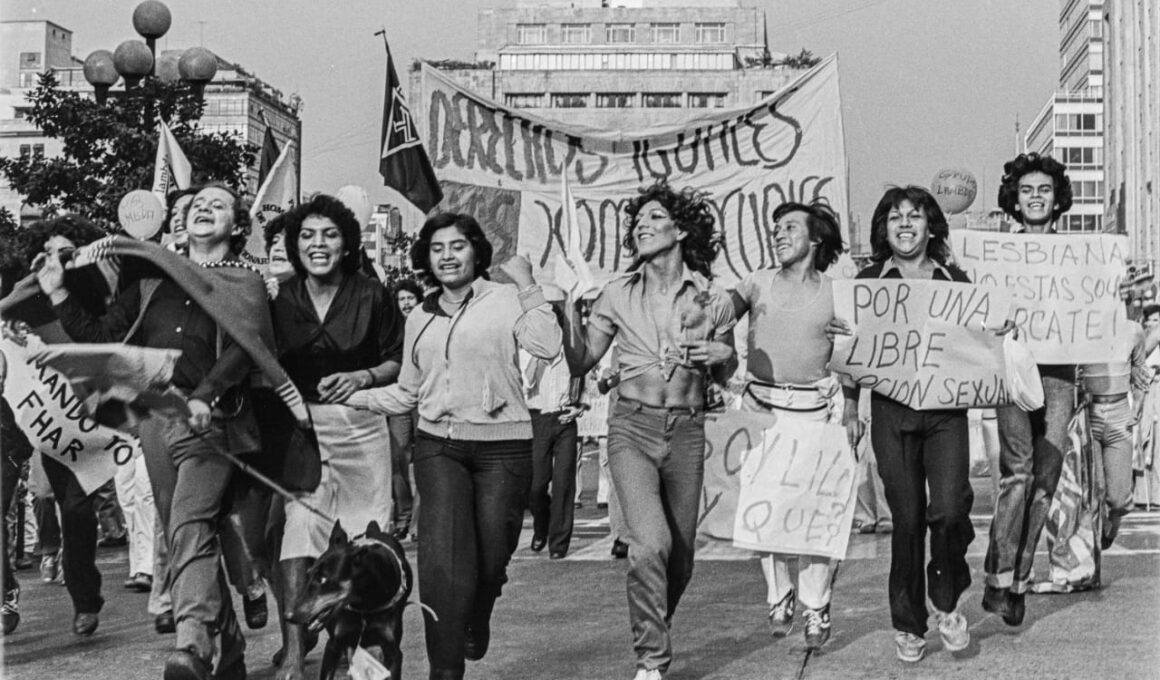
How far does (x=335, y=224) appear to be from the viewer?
24.7 ft

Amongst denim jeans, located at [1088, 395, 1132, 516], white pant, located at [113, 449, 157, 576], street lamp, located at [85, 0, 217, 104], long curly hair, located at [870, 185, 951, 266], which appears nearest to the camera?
long curly hair, located at [870, 185, 951, 266]

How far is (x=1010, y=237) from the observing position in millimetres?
9062

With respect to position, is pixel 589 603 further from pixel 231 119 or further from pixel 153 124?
pixel 231 119

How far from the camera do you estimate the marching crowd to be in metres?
7.08

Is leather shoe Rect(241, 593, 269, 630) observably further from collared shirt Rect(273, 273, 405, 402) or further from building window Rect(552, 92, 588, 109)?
building window Rect(552, 92, 588, 109)

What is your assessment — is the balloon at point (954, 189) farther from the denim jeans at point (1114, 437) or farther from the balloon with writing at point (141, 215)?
the balloon with writing at point (141, 215)

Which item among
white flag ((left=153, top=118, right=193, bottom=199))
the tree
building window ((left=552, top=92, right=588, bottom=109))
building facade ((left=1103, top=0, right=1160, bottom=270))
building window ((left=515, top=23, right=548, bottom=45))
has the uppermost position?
building window ((left=515, top=23, right=548, bottom=45))

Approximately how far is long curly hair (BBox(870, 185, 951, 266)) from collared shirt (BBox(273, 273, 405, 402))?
2.38 meters

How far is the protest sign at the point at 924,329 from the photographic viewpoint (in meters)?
8.16

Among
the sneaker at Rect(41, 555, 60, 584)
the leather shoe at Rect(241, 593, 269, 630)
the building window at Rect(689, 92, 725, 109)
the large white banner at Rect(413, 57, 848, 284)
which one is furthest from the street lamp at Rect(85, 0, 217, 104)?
the building window at Rect(689, 92, 725, 109)

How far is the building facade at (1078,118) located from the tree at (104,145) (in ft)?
333

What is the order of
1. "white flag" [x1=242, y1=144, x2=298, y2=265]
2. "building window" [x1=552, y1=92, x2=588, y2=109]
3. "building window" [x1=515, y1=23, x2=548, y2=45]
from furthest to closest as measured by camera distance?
"building window" [x1=515, y1=23, x2=548, y2=45], "building window" [x1=552, y1=92, x2=588, y2=109], "white flag" [x1=242, y1=144, x2=298, y2=265]

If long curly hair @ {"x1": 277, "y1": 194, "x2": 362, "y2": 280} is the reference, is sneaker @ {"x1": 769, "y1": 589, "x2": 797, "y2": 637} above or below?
below

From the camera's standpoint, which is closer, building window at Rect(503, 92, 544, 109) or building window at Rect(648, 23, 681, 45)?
building window at Rect(503, 92, 544, 109)
